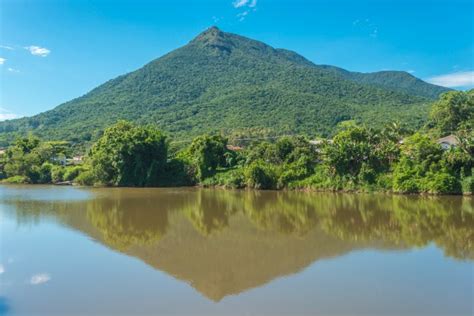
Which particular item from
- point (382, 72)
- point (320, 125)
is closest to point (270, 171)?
point (320, 125)

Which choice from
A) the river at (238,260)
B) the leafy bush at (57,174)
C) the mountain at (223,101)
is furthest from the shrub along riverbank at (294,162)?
the mountain at (223,101)

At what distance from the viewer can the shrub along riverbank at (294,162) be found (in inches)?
1170

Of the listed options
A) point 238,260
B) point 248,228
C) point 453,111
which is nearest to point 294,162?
point 248,228

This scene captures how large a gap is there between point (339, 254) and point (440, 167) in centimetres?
1975

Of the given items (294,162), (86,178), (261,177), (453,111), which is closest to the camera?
(261,177)

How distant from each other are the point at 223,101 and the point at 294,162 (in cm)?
5076

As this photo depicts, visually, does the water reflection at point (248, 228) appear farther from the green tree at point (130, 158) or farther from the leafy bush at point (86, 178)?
the leafy bush at point (86, 178)

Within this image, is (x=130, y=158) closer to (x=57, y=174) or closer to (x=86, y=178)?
(x=86, y=178)

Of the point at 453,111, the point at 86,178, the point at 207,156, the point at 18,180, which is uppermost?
the point at 453,111

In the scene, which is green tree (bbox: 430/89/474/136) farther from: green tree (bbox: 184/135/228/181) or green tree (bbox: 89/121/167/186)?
green tree (bbox: 89/121/167/186)

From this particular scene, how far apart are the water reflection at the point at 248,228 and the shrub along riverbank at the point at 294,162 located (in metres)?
3.45

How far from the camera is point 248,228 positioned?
1816 centimetres

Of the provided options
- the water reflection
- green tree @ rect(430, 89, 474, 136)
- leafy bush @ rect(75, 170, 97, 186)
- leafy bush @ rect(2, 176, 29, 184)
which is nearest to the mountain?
green tree @ rect(430, 89, 474, 136)

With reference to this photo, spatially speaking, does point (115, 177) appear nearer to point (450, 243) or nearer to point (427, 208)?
point (427, 208)
